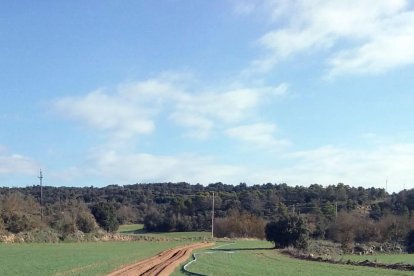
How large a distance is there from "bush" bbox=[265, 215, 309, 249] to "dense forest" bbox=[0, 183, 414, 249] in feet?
5.53

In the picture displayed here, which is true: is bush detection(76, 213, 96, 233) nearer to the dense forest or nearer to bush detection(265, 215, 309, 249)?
the dense forest

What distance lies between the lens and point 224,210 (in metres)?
153

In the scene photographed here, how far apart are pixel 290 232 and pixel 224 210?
8630 centimetres

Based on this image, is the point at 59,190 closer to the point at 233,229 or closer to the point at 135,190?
the point at 135,190

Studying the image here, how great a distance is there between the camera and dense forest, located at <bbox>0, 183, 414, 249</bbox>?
86688mm

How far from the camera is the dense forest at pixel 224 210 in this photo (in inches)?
3413

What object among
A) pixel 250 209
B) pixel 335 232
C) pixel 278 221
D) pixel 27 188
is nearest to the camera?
pixel 278 221

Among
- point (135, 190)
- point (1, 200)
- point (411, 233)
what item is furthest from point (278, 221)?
point (135, 190)

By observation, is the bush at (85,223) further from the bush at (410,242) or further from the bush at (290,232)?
the bush at (410,242)

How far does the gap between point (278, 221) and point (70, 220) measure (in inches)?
1484

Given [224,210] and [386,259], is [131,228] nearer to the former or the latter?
[224,210]

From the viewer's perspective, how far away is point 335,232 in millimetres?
88062

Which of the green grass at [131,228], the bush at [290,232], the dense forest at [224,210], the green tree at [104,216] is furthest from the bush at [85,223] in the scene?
the green grass at [131,228]

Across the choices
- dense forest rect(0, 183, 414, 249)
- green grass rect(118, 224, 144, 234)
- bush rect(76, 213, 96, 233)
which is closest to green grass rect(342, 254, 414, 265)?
dense forest rect(0, 183, 414, 249)
